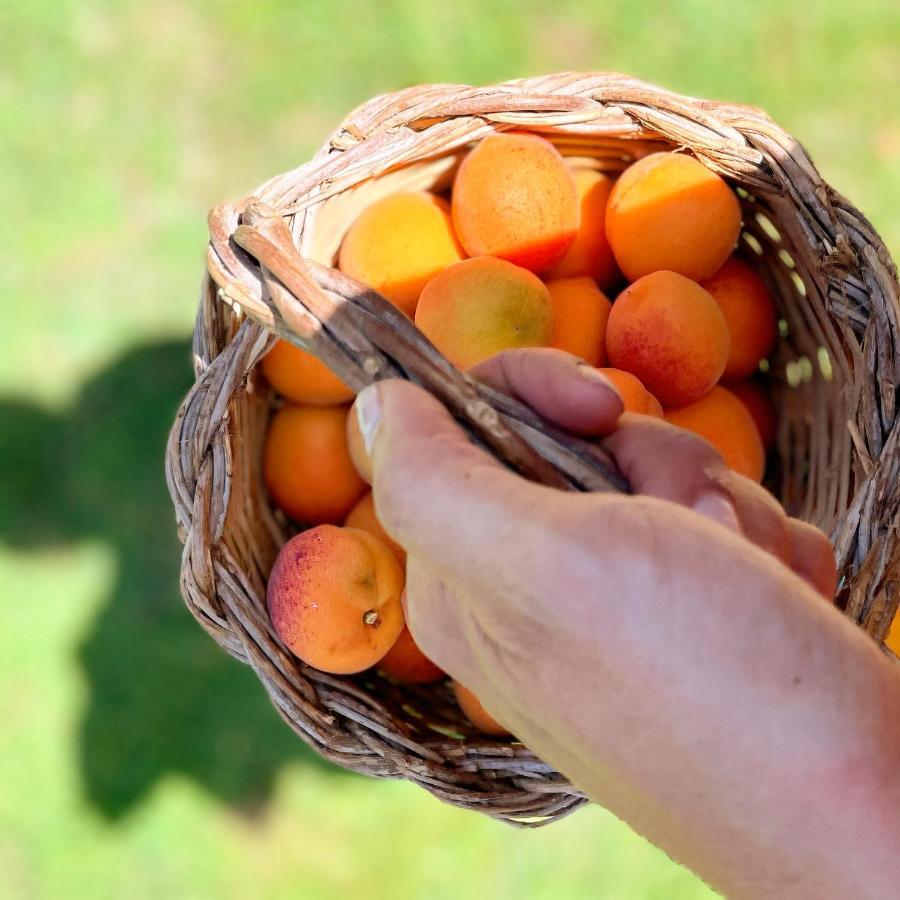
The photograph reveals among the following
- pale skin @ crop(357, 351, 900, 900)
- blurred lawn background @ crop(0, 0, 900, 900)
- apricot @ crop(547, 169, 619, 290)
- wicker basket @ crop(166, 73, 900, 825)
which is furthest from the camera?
blurred lawn background @ crop(0, 0, 900, 900)

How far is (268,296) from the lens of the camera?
0.62m

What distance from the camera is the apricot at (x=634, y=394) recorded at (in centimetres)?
75

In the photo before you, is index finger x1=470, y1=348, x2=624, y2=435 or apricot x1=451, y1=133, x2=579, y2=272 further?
apricot x1=451, y1=133, x2=579, y2=272

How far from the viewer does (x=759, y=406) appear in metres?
1.00

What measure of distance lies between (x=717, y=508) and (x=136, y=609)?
952mm

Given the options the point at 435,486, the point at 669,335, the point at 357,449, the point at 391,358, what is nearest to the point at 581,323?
the point at 669,335

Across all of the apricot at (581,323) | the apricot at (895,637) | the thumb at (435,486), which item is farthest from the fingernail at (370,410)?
the apricot at (895,637)

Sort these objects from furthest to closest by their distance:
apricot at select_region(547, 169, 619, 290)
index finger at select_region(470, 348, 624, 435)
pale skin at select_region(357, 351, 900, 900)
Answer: apricot at select_region(547, 169, 619, 290) < index finger at select_region(470, 348, 624, 435) < pale skin at select_region(357, 351, 900, 900)

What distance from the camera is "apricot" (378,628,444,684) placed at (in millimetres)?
865

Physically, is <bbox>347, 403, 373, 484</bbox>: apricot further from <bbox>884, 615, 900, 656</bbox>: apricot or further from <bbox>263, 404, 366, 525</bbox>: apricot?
<bbox>884, 615, 900, 656</bbox>: apricot

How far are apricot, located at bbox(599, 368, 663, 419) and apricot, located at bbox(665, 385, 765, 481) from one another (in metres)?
0.09

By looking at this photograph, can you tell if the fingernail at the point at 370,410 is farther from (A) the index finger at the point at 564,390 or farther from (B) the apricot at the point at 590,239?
(B) the apricot at the point at 590,239

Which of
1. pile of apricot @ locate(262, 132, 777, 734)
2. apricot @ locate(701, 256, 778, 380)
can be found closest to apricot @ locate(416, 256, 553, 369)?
pile of apricot @ locate(262, 132, 777, 734)

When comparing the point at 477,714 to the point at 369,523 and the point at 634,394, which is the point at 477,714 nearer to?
the point at 369,523
